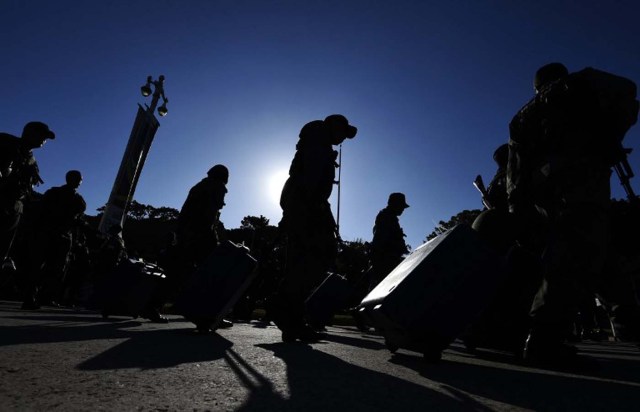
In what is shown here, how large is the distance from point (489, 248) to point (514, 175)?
131cm

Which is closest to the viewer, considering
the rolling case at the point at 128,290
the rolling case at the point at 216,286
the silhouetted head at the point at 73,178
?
the rolling case at the point at 216,286

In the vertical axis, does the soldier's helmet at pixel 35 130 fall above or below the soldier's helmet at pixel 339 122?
below

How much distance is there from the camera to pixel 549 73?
3324mm

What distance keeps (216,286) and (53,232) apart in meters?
5.01

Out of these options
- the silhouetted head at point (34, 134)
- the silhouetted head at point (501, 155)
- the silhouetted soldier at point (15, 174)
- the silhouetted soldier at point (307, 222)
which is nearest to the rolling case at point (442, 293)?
the silhouetted soldier at point (307, 222)

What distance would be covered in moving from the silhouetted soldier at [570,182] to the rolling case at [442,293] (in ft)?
1.72

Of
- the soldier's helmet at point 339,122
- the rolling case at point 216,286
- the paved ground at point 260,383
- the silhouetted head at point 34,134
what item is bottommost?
the paved ground at point 260,383

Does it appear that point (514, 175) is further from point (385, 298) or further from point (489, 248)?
point (385, 298)

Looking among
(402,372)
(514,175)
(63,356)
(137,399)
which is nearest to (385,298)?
(402,372)

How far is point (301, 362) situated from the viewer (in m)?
2.20

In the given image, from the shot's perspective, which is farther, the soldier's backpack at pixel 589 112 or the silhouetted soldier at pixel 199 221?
the silhouetted soldier at pixel 199 221

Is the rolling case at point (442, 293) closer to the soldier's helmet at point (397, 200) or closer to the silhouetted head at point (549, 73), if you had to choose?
the silhouetted head at point (549, 73)

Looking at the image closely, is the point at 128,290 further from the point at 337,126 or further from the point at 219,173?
the point at 337,126

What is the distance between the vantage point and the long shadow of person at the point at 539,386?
141 centimetres
